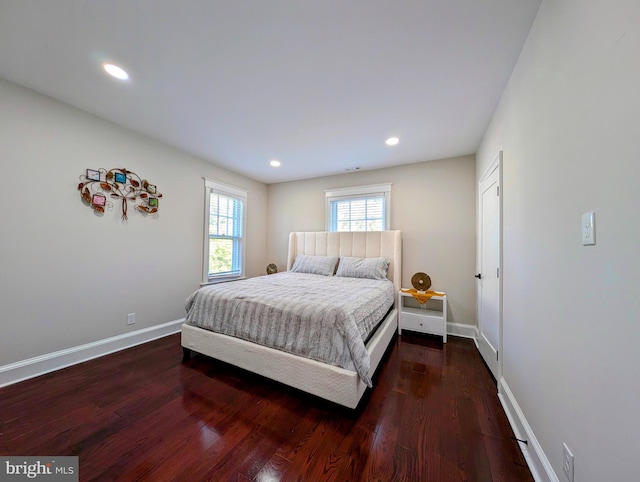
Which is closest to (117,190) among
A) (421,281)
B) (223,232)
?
(223,232)

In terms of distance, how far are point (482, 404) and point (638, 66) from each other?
84.9 inches

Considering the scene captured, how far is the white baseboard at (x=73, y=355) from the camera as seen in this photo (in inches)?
78.0

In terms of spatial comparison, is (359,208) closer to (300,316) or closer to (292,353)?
(300,316)

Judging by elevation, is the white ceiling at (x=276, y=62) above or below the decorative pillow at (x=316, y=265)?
above

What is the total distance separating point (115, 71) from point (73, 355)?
8.89 feet

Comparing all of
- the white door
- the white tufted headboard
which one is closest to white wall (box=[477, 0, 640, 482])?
the white door

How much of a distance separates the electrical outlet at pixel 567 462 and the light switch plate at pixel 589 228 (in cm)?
90

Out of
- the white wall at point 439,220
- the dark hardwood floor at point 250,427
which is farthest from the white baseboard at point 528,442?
the white wall at point 439,220

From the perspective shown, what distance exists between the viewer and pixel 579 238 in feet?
3.10

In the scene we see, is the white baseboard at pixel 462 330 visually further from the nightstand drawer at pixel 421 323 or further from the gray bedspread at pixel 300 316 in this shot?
the gray bedspread at pixel 300 316

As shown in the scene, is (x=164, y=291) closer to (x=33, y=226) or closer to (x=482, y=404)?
(x=33, y=226)

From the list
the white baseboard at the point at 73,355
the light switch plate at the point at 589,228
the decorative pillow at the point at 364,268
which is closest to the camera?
the light switch plate at the point at 589,228

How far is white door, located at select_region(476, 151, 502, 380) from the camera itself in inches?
80.9

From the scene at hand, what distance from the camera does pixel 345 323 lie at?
1.72 metres
